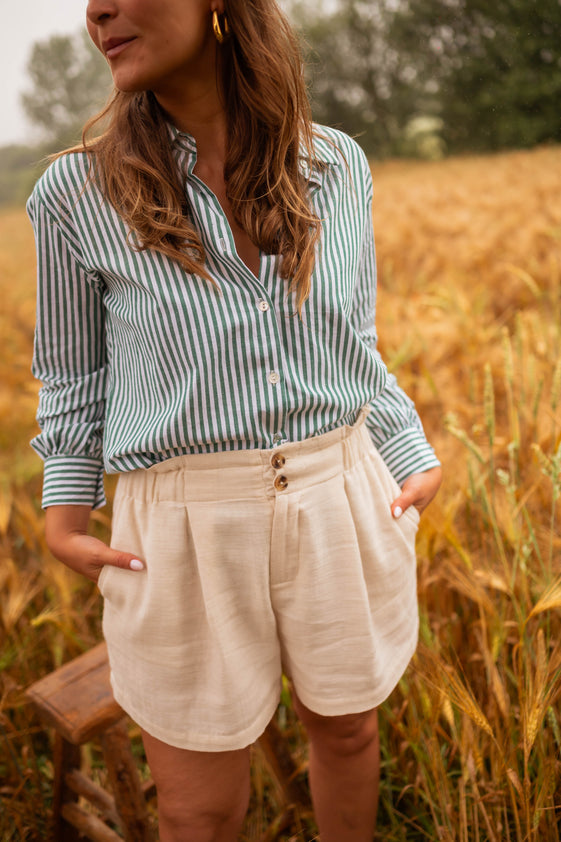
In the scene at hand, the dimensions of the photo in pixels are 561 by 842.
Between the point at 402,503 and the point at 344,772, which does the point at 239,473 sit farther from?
the point at 344,772

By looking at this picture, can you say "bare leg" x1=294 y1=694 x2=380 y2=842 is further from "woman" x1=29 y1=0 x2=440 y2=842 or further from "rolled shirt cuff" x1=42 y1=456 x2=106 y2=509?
"rolled shirt cuff" x1=42 y1=456 x2=106 y2=509

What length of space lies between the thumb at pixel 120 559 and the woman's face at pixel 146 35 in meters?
0.50

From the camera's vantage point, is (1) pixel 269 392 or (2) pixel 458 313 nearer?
(1) pixel 269 392

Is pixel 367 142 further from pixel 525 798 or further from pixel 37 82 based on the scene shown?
pixel 37 82

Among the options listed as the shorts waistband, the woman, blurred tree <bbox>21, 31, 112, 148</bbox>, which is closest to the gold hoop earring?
the woman

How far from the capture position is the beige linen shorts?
0.70 meters

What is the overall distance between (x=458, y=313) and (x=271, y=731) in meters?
1.26

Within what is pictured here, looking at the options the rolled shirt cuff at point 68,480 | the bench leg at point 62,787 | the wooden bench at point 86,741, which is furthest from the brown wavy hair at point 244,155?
the bench leg at point 62,787

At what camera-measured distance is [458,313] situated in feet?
6.21

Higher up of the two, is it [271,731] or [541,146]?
[541,146]

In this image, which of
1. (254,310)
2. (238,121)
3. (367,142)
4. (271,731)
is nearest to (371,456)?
(254,310)

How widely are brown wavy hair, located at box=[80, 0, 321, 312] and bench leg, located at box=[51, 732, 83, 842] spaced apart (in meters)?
0.93

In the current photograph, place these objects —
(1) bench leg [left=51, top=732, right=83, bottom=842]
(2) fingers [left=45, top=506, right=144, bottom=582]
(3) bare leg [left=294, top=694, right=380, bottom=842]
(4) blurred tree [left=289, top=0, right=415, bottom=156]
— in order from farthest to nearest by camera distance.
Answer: (4) blurred tree [left=289, top=0, right=415, bottom=156] < (1) bench leg [left=51, top=732, right=83, bottom=842] < (3) bare leg [left=294, top=694, right=380, bottom=842] < (2) fingers [left=45, top=506, right=144, bottom=582]

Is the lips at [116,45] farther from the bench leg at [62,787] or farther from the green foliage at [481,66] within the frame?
the bench leg at [62,787]
